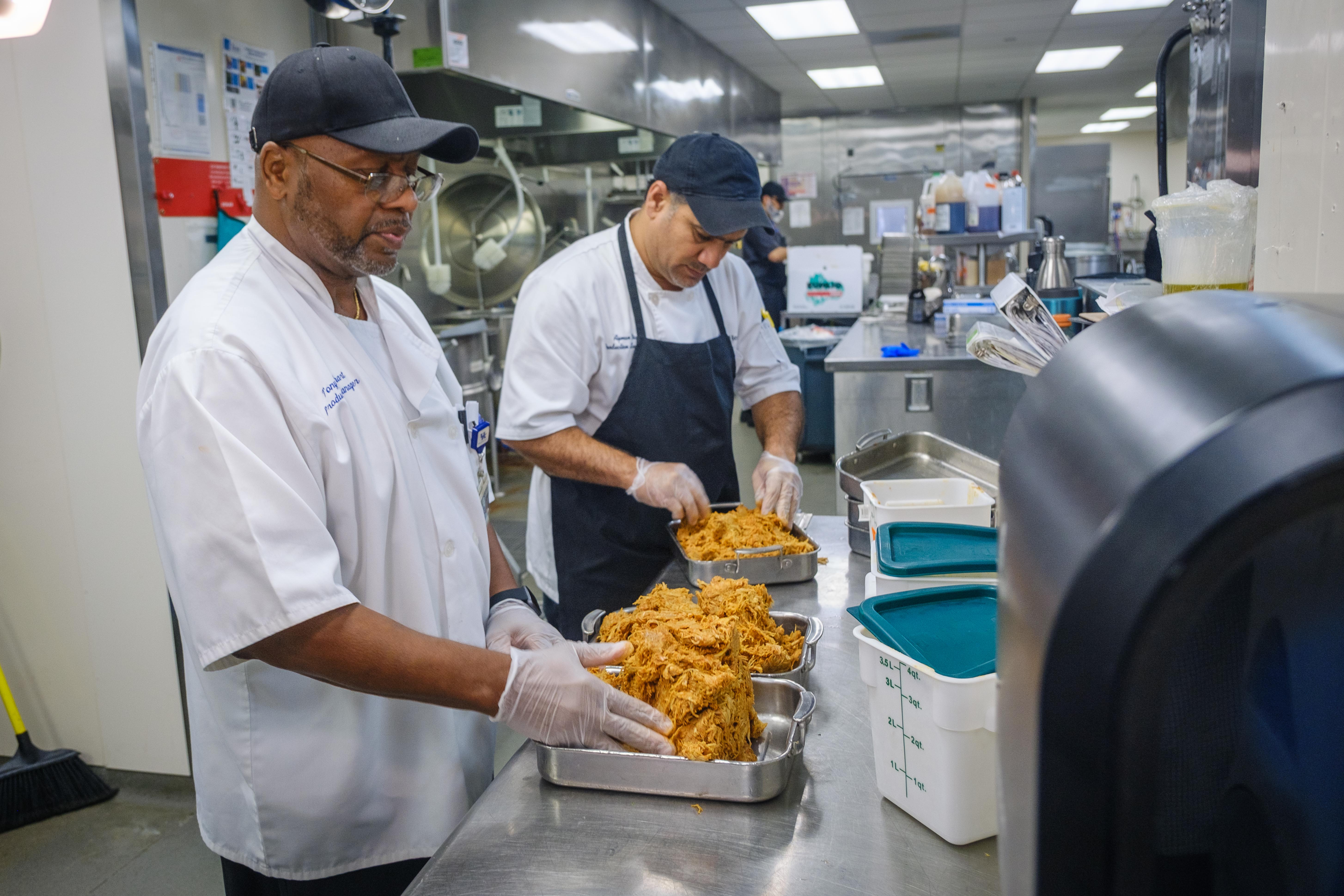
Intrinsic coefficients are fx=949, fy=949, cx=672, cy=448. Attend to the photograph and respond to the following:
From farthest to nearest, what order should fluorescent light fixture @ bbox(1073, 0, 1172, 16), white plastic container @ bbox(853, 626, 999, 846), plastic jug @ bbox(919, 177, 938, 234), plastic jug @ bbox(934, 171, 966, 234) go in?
fluorescent light fixture @ bbox(1073, 0, 1172, 16), plastic jug @ bbox(919, 177, 938, 234), plastic jug @ bbox(934, 171, 966, 234), white plastic container @ bbox(853, 626, 999, 846)

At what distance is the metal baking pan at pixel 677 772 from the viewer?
1122 millimetres

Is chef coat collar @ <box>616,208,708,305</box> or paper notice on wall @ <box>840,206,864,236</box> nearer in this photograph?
chef coat collar @ <box>616,208,708,305</box>

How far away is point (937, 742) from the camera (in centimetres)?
103

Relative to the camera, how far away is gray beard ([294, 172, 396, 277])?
54.3 inches

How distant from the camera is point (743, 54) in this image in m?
8.38

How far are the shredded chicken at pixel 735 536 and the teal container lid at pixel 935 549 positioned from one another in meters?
0.25

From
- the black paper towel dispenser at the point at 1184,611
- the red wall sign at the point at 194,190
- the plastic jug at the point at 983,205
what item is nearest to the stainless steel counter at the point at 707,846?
the black paper towel dispenser at the point at 1184,611

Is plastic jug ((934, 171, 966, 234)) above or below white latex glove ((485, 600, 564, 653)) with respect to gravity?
above

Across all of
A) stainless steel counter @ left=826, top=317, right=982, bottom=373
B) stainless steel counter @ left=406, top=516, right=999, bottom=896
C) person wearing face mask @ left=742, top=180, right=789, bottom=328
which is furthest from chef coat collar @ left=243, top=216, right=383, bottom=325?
person wearing face mask @ left=742, top=180, right=789, bottom=328

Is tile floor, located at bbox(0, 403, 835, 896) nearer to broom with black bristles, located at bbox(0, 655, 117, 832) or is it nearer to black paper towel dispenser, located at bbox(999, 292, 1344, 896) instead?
broom with black bristles, located at bbox(0, 655, 117, 832)

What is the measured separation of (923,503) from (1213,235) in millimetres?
768

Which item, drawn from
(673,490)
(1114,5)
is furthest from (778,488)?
(1114,5)

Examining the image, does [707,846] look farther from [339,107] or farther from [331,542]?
[339,107]

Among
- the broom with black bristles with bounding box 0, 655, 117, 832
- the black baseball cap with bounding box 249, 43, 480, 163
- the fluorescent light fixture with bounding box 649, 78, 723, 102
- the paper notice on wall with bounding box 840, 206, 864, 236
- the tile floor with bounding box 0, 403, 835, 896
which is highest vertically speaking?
the fluorescent light fixture with bounding box 649, 78, 723, 102
